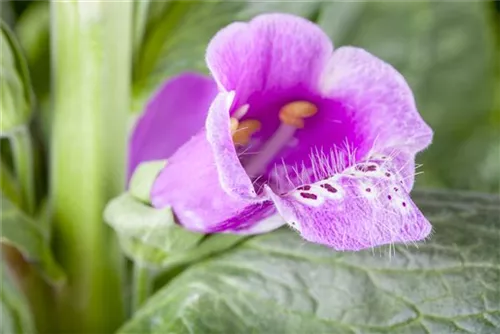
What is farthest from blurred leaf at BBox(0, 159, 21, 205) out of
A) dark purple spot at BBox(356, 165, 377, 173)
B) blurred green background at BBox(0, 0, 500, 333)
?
dark purple spot at BBox(356, 165, 377, 173)

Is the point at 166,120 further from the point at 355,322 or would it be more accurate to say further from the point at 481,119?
the point at 481,119

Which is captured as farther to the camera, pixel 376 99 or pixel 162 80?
pixel 162 80

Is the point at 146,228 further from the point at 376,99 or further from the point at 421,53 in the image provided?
the point at 421,53

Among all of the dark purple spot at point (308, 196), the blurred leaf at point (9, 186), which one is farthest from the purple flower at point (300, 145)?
the blurred leaf at point (9, 186)

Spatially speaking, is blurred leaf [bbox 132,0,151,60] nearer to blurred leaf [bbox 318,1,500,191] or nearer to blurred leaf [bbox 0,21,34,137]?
blurred leaf [bbox 0,21,34,137]

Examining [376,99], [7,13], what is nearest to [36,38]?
[7,13]

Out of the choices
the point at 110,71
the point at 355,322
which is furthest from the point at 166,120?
the point at 355,322

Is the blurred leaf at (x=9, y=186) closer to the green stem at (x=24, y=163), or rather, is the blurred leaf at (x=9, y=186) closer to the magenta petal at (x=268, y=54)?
the green stem at (x=24, y=163)
